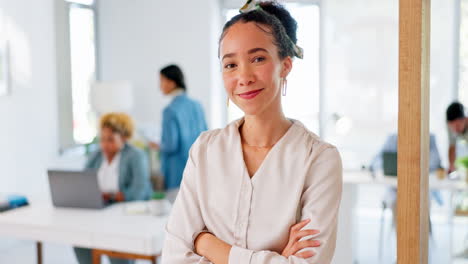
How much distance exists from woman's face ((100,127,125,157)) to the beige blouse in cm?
226

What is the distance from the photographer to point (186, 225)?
4.16ft

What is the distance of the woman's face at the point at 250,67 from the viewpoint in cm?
120

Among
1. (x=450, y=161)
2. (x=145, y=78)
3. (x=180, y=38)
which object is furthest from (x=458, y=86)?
(x=145, y=78)

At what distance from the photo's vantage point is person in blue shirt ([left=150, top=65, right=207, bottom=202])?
421 centimetres

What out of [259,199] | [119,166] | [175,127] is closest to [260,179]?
[259,199]

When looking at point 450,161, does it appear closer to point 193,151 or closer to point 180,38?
point 180,38

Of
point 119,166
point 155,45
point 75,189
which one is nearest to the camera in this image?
point 75,189

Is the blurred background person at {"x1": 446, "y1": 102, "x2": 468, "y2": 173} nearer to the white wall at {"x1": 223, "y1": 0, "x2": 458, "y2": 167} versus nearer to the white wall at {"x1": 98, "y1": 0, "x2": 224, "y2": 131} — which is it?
the white wall at {"x1": 223, "y1": 0, "x2": 458, "y2": 167}

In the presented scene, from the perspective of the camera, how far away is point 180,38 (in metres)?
6.21

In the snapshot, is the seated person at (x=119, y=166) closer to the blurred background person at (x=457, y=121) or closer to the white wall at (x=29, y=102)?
the white wall at (x=29, y=102)

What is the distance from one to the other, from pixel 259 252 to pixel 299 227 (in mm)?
98

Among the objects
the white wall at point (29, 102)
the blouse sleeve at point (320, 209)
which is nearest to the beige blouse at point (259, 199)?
the blouse sleeve at point (320, 209)

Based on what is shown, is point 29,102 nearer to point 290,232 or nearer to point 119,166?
point 119,166

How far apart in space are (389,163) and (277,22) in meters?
3.26
